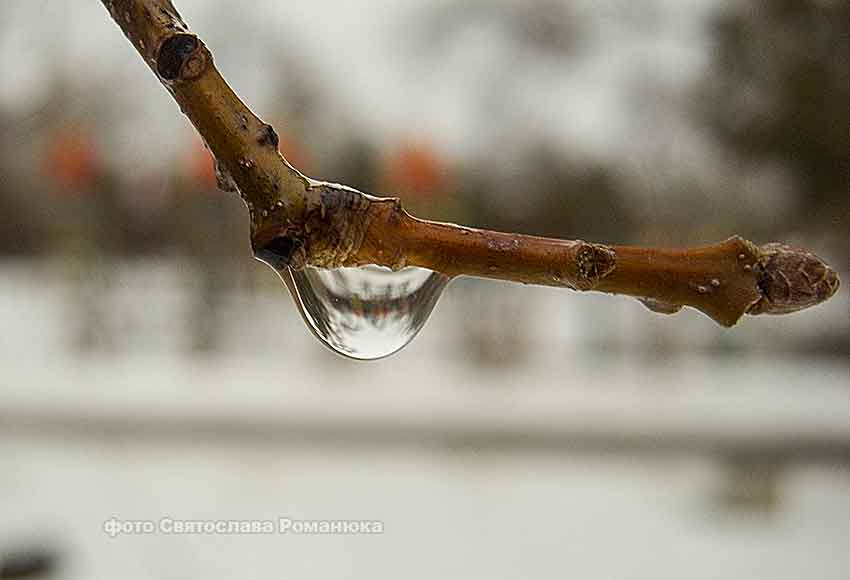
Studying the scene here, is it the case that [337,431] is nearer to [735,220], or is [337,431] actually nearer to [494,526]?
[494,526]

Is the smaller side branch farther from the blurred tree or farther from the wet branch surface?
the blurred tree

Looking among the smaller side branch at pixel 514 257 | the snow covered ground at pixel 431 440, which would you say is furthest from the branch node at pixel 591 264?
the snow covered ground at pixel 431 440

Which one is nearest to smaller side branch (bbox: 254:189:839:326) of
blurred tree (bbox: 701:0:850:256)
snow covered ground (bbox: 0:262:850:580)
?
snow covered ground (bbox: 0:262:850:580)

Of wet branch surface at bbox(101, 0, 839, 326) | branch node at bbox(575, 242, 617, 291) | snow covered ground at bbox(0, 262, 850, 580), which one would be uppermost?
snow covered ground at bbox(0, 262, 850, 580)

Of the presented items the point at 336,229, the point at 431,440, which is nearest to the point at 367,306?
the point at 336,229

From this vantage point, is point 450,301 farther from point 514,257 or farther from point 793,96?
point 514,257

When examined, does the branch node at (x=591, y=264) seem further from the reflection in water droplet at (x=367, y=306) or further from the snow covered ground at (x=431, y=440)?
the snow covered ground at (x=431, y=440)
